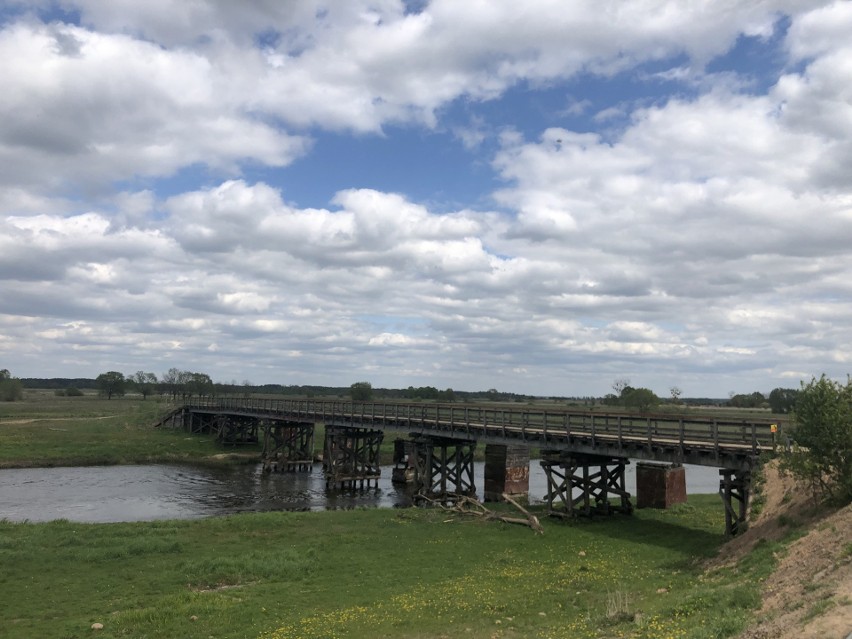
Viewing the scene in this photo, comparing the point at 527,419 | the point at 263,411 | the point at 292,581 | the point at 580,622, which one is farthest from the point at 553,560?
the point at 263,411

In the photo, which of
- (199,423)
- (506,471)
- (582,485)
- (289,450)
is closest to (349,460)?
(289,450)

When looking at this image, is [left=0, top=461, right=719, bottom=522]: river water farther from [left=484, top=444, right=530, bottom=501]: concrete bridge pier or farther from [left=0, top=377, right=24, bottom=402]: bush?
[left=0, top=377, right=24, bottom=402]: bush

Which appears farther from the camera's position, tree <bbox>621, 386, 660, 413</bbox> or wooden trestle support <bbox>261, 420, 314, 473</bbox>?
tree <bbox>621, 386, 660, 413</bbox>

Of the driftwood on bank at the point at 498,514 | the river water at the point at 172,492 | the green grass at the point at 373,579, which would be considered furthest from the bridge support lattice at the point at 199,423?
the driftwood on bank at the point at 498,514

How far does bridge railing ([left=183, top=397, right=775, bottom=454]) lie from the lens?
22.6 m

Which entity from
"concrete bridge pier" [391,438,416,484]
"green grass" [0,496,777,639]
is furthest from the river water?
"green grass" [0,496,777,639]

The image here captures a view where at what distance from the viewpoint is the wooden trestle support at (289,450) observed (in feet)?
176

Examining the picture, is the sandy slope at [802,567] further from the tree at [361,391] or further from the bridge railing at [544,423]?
the tree at [361,391]

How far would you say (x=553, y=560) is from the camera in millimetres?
20000

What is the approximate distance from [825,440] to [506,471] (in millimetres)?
23887

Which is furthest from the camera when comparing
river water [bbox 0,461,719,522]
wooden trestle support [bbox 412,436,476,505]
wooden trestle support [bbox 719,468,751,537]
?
wooden trestle support [bbox 412,436,476,505]

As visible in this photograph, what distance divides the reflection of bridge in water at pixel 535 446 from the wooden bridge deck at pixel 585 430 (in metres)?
0.05

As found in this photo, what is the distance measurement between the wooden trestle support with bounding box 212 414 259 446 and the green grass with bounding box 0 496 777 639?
42.1 meters

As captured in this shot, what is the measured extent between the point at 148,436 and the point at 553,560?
202ft
